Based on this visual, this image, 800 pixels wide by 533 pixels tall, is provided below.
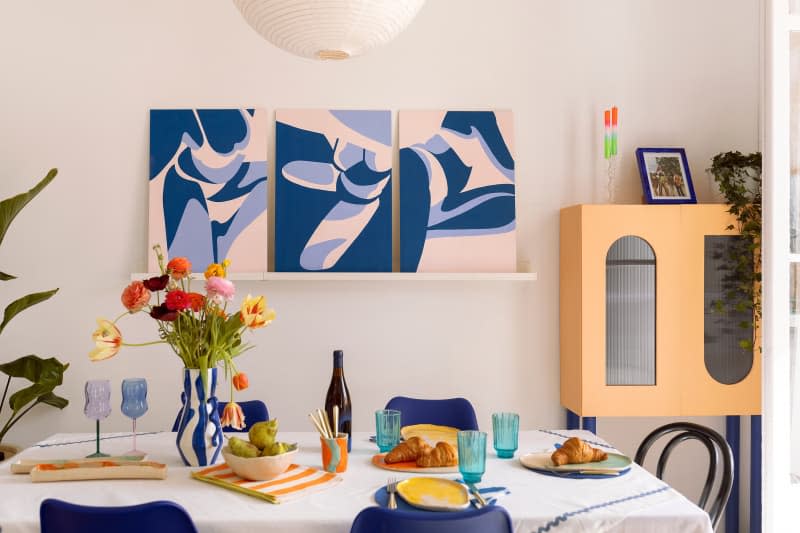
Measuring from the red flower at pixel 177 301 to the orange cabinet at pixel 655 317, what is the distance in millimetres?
1792

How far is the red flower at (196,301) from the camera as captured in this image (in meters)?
2.05

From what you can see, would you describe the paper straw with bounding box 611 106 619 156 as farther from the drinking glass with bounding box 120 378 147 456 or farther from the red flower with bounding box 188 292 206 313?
the drinking glass with bounding box 120 378 147 456

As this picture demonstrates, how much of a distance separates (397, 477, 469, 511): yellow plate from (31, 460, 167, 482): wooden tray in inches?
25.8

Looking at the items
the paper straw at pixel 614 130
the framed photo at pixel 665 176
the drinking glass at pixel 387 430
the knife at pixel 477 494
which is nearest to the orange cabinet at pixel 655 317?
the framed photo at pixel 665 176

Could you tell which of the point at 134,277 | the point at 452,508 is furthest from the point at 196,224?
the point at 452,508

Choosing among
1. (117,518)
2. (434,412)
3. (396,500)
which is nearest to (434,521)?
(396,500)

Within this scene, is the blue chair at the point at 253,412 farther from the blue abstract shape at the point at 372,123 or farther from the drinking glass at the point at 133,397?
the blue abstract shape at the point at 372,123

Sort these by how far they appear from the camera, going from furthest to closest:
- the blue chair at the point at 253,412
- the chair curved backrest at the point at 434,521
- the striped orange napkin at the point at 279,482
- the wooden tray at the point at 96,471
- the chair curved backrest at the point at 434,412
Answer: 1. the chair curved backrest at the point at 434,412
2. the blue chair at the point at 253,412
3. the wooden tray at the point at 96,471
4. the striped orange napkin at the point at 279,482
5. the chair curved backrest at the point at 434,521

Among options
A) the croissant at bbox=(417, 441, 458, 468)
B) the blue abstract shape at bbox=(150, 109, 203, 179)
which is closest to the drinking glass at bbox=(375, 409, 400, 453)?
the croissant at bbox=(417, 441, 458, 468)

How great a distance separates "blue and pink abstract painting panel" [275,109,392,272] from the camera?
3430 millimetres

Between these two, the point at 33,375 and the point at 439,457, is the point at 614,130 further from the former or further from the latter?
the point at 33,375

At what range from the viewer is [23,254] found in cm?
347

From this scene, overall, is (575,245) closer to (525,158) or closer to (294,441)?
(525,158)

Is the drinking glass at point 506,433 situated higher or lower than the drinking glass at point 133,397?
lower
